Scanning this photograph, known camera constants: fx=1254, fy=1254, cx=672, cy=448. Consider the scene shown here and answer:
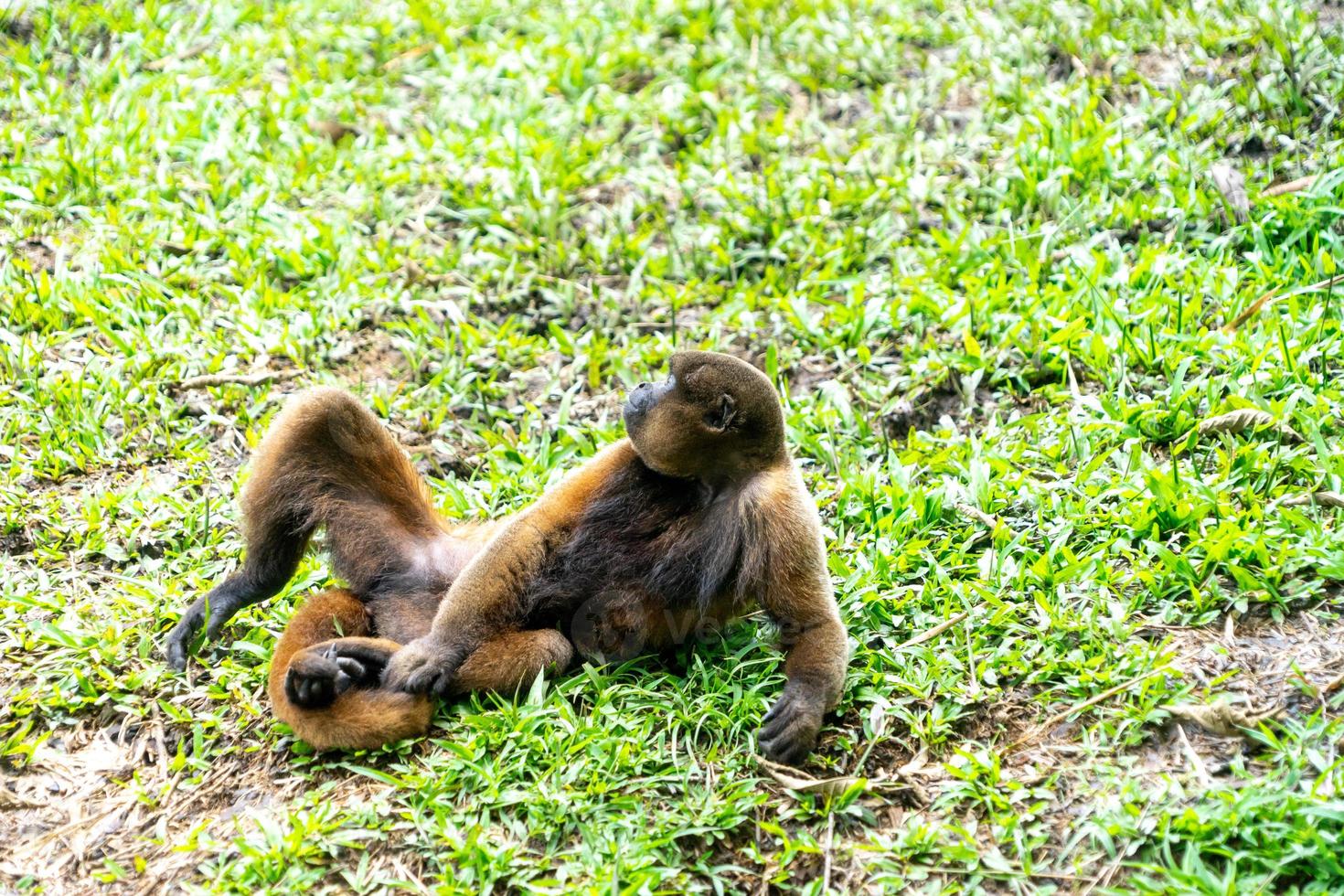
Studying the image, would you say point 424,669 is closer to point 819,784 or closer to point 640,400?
point 640,400

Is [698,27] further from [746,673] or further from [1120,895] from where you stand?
[1120,895]

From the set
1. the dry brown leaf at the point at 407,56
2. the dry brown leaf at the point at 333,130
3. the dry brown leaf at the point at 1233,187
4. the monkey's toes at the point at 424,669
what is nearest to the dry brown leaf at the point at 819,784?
the monkey's toes at the point at 424,669

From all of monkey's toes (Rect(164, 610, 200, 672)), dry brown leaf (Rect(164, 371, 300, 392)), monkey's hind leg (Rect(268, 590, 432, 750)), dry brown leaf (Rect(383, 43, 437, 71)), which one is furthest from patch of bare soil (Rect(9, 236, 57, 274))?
monkey's hind leg (Rect(268, 590, 432, 750))

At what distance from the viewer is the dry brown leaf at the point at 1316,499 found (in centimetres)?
474

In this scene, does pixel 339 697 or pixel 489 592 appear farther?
pixel 489 592

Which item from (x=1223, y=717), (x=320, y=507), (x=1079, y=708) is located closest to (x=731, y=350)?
(x=320, y=507)

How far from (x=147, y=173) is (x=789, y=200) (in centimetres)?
384

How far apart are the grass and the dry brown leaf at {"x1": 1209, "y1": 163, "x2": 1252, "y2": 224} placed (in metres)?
0.07

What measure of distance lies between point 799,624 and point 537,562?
0.96m

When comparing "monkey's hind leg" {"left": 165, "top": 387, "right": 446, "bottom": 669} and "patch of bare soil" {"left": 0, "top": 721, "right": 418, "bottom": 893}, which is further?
"monkey's hind leg" {"left": 165, "top": 387, "right": 446, "bottom": 669}

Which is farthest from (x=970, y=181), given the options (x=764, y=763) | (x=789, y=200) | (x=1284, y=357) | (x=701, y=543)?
(x=764, y=763)

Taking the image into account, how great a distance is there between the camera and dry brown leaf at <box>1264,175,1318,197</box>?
6578 mm

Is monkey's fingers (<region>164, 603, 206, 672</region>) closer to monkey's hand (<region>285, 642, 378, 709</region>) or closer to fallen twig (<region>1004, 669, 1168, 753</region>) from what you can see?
monkey's hand (<region>285, 642, 378, 709</region>)

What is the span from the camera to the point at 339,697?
4184mm
